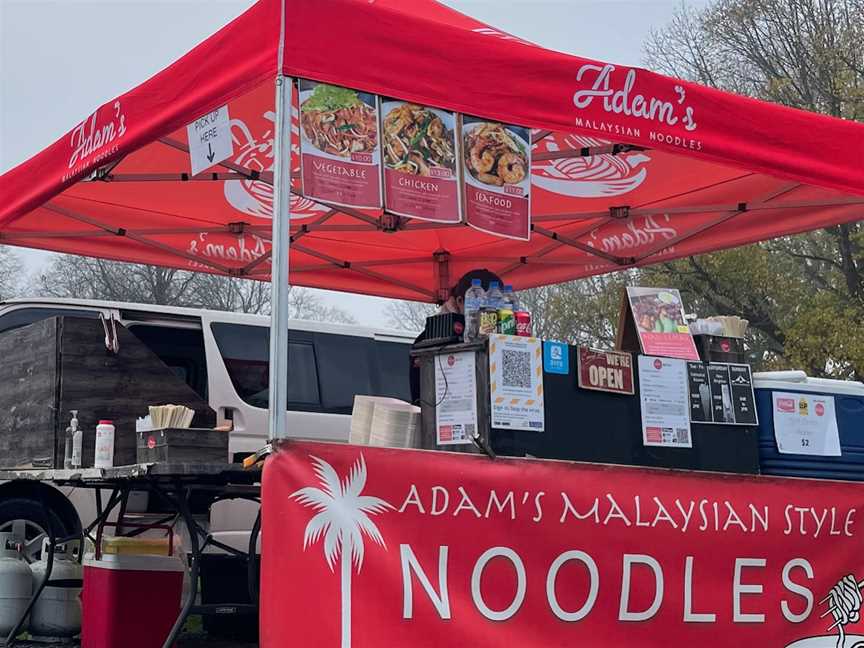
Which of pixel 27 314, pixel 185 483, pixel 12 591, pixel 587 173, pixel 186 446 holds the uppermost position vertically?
pixel 587 173

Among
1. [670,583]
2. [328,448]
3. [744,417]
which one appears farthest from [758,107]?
[328,448]

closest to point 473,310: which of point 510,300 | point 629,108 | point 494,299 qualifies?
point 494,299

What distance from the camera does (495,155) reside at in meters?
4.72

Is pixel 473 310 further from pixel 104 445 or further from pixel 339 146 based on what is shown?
pixel 104 445

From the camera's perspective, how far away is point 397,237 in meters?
8.04

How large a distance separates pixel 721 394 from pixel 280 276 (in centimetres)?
220

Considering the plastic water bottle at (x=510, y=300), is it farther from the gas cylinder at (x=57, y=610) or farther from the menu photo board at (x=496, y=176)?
the gas cylinder at (x=57, y=610)

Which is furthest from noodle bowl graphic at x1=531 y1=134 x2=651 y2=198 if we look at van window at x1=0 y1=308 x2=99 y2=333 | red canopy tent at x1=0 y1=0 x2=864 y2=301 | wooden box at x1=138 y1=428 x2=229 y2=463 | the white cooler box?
van window at x1=0 y1=308 x2=99 y2=333

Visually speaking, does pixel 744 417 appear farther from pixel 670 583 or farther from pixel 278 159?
pixel 278 159

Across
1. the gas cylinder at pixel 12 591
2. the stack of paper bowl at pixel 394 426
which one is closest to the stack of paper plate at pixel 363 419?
the stack of paper bowl at pixel 394 426

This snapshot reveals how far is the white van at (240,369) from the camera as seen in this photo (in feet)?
26.0

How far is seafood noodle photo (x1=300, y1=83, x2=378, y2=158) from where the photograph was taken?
13.3 feet

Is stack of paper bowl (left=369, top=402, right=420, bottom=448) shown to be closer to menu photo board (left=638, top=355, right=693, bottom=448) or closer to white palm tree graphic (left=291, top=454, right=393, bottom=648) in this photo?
white palm tree graphic (left=291, top=454, right=393, bottom=648)

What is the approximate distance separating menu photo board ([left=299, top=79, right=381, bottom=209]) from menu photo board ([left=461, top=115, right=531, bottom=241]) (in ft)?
1.59
